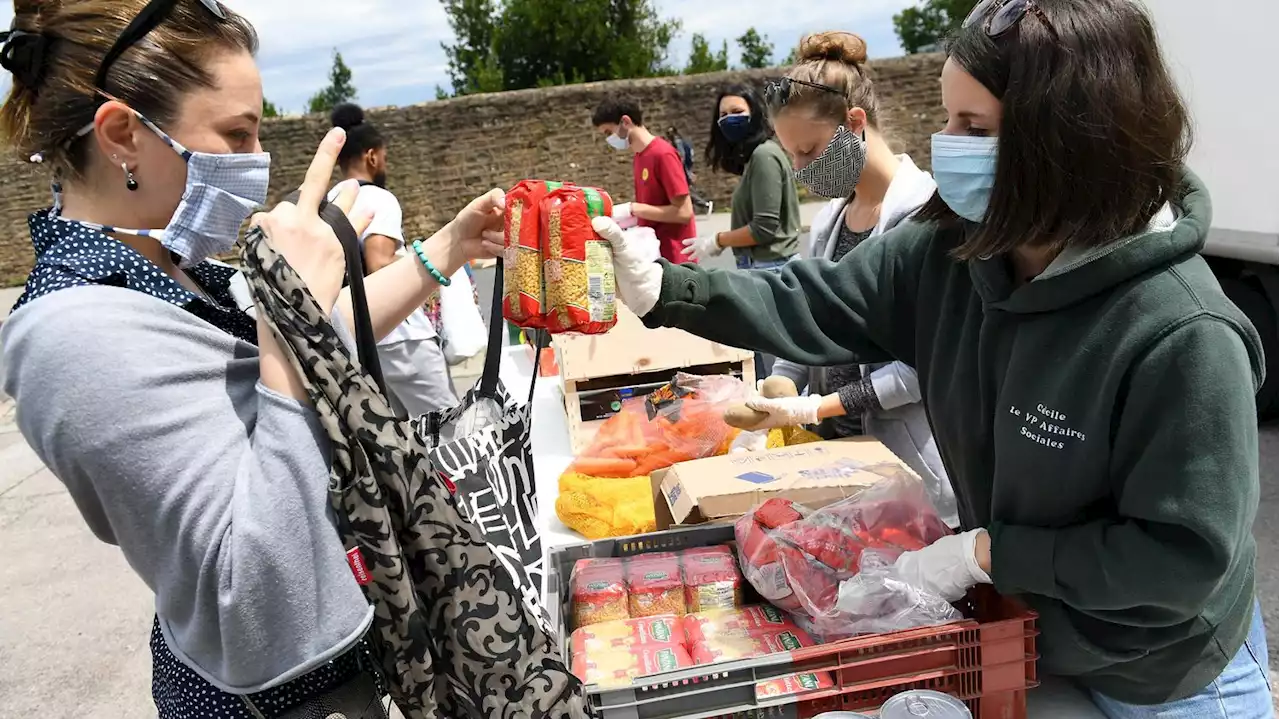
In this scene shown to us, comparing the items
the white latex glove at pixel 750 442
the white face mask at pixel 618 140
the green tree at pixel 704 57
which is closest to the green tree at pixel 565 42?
the green tree at pixel 704 57

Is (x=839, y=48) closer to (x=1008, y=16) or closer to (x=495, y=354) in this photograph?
(x=1008, y=16)

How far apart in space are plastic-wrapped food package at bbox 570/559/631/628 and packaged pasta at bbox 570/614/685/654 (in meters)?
0.02

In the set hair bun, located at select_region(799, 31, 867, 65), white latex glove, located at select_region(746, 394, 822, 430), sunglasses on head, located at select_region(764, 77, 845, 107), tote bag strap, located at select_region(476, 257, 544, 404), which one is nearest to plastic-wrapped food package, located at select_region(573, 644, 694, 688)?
tote bag strap, located at select_region(476, 257, 544, 404)

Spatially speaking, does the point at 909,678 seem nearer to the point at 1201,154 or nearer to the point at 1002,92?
the point at 1002,92

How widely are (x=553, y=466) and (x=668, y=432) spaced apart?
0.46m

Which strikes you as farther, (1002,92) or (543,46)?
(543,46)

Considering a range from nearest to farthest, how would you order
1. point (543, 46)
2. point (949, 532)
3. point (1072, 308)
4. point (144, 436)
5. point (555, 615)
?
point (144, 436), point (1072, 308), point (555, 615), point (949, 532), point (543, 46)

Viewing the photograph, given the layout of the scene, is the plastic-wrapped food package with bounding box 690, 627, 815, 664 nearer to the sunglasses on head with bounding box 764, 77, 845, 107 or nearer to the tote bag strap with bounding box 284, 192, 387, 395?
the tote bag strap with bounding box 284, 192, 387, 395

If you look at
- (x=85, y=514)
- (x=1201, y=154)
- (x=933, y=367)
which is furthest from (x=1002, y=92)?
(x=1201, y=154)

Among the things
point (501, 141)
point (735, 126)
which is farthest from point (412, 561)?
point (501, 141)

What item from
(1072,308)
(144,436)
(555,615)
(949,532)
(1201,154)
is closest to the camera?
(144,436)

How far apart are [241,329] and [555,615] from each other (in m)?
0.78

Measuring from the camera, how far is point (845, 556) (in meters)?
1.62

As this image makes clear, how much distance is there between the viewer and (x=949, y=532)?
5.69ft
